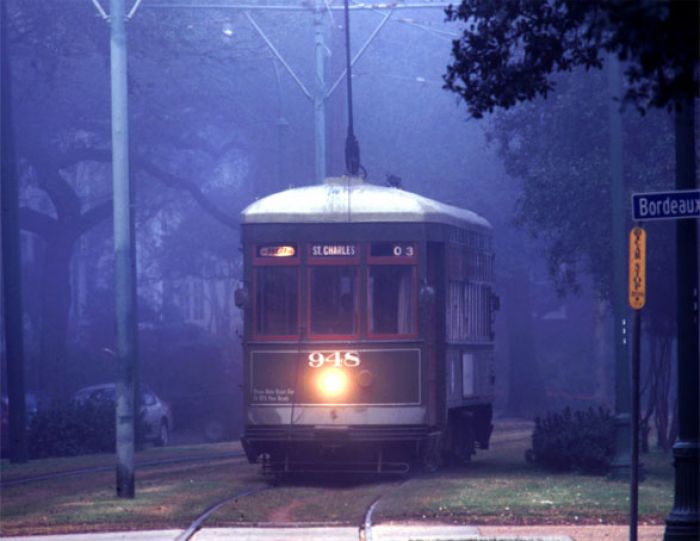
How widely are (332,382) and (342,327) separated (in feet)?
2.33

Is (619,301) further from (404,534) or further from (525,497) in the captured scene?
(404,534)

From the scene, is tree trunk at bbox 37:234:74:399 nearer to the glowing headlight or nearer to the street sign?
the glowing headlight

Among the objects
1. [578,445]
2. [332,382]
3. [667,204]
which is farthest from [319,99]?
[667,204]

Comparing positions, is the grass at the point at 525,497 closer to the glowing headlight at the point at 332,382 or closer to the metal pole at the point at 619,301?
the metal pole at the point at 619,301

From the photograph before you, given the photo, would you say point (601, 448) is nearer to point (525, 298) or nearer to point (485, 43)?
point (485, 43)

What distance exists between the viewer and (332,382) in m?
18.8

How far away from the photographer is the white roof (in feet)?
62.1

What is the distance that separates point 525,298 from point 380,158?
6445mm

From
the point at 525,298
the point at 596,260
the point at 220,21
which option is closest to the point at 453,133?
the point at 525,298

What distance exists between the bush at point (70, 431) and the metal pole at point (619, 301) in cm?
1279

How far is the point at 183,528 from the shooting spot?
14.9 meters

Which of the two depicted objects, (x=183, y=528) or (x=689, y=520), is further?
(x=183, y=528)

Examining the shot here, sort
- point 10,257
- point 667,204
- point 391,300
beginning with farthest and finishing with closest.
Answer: point 10,257 → point 391,300 → point 667,204

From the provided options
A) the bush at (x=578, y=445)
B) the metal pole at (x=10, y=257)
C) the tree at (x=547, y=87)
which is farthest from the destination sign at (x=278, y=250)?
the metal pole at (x=10, y=257)
